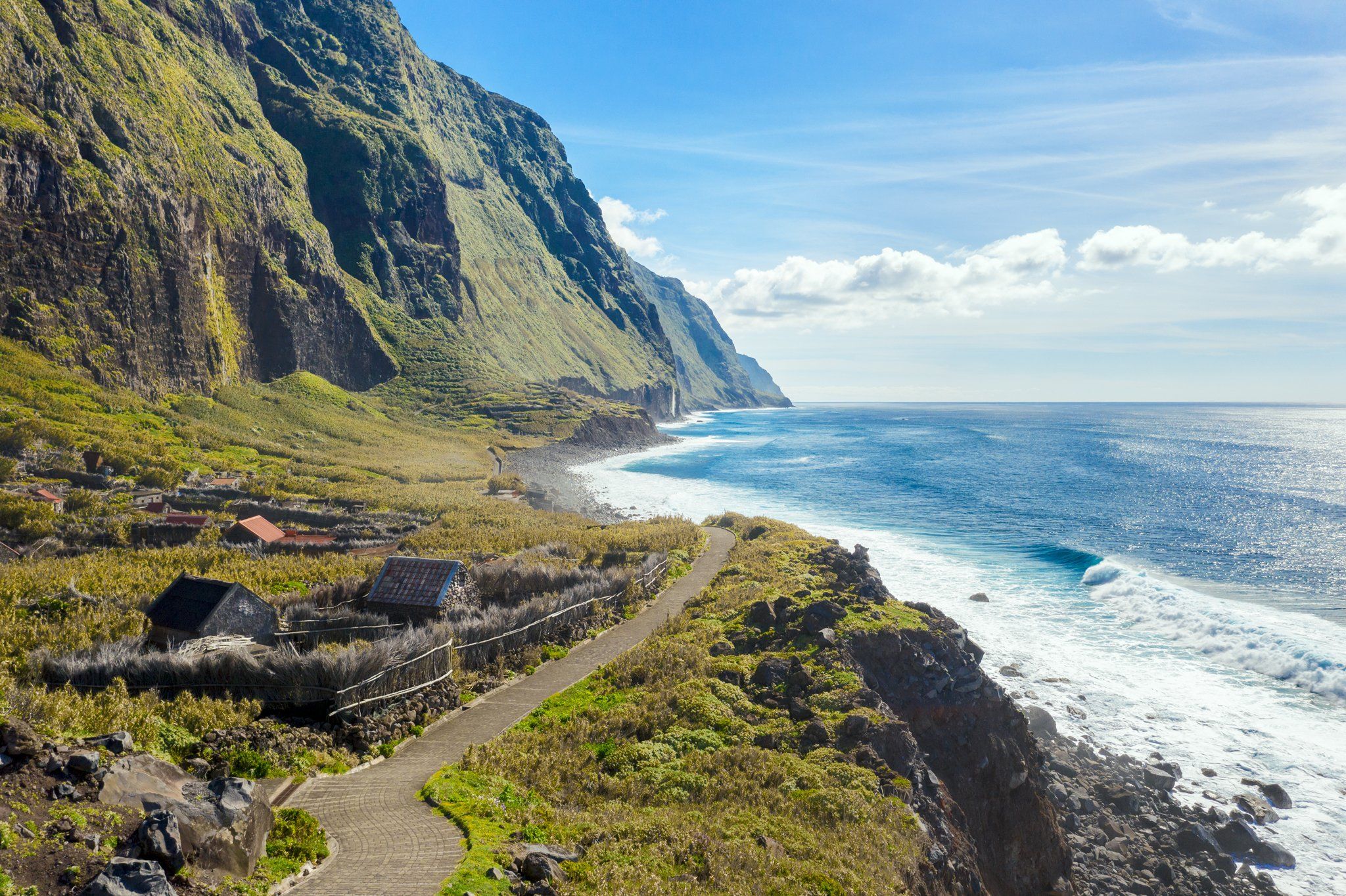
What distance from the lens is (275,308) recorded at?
10844 centimetres

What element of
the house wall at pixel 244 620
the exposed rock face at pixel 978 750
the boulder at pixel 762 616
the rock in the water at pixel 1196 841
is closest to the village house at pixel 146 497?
the house wall at pixel 244 620

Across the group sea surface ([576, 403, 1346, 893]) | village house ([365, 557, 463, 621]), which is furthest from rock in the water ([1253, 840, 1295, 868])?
village house ([365, 557, 463, 621])

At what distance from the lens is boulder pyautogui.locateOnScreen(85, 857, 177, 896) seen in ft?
23.7

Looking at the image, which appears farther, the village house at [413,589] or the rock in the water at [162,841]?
the village house at [413,589]

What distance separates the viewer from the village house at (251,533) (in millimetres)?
37594

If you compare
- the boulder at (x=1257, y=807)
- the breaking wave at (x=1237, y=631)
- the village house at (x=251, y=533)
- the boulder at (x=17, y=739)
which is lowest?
the boulder at (x=1257, y=807)

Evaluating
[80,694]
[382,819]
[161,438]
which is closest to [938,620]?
[382,819]

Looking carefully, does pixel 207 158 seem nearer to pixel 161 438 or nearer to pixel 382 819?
pixel 161 438

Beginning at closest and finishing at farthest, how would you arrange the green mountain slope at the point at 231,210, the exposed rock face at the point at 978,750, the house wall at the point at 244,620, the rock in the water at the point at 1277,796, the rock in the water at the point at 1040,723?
the house wall at the point at 244,620 < the exposed rock face at the point at 978,750 < the rock in the water at the point at 1277,796 < the rock in the water at the point at 1040,723 < the green mountain slope at the point at 231,210

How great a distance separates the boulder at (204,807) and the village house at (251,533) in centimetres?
3066

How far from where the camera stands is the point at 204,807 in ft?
30.6

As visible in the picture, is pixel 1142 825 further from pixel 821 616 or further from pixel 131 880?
pixel 131 880

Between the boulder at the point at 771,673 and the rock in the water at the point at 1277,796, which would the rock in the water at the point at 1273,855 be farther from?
the boulder at the point at 771,673

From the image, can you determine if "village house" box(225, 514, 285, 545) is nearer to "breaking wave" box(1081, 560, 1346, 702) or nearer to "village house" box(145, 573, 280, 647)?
"village house" box(145, 573, 280, 647)
